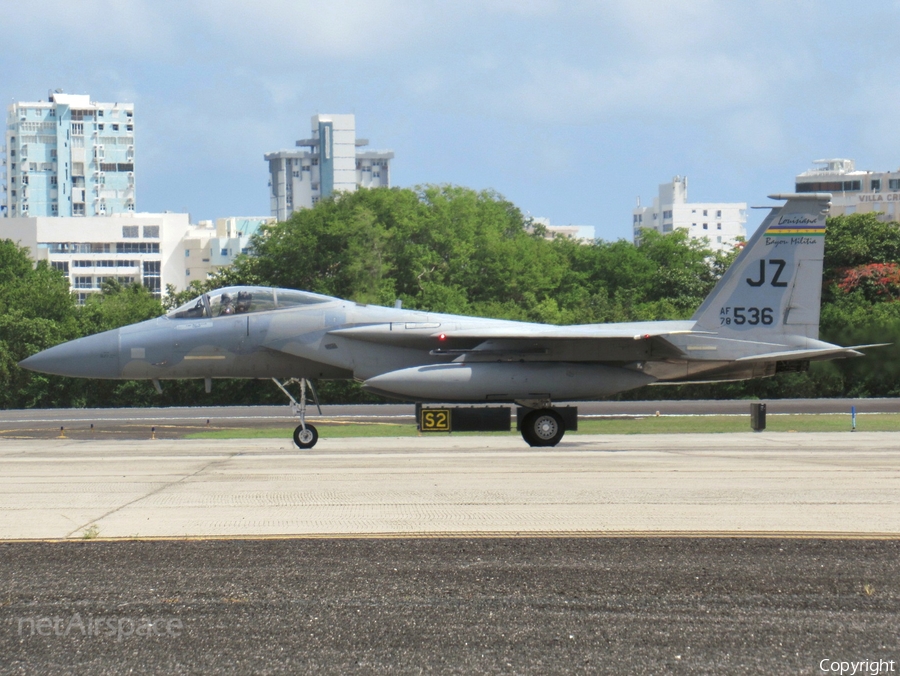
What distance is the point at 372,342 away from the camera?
62.3 feet

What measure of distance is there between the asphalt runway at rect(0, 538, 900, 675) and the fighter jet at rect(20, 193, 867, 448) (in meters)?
10.5

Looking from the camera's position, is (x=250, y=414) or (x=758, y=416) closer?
(x=758, y=416)

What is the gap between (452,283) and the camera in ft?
198

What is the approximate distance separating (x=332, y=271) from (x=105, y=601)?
52305 millimetres

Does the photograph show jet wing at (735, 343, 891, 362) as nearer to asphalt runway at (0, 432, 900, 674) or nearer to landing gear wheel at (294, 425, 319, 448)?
asphalt runway at (0, 432, 900, 674)

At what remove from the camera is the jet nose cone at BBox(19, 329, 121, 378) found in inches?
734

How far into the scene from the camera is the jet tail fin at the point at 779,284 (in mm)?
19156

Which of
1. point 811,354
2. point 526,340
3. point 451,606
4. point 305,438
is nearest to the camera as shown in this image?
point 451,606

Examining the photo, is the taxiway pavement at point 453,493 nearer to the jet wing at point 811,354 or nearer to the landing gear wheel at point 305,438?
the landing gear wheel at point 305,438

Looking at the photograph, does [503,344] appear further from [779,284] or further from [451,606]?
[451,606]

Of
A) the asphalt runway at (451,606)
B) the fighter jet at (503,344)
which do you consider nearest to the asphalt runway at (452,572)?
the asphalt runway at (451,606)

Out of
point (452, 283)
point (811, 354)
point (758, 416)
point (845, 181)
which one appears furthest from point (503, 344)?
point (845, 181)

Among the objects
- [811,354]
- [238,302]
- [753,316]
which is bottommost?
[811,354]

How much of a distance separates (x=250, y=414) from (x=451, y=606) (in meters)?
29.7
